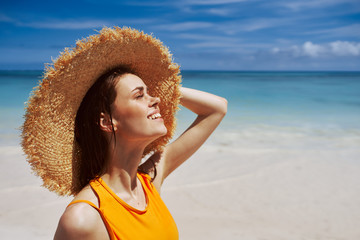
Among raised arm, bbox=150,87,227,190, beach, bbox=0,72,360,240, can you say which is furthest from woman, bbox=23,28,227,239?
beach, bbox=0,72,360,240

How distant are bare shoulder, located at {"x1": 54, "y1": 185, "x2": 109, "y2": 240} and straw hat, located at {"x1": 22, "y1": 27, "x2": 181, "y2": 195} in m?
0.33

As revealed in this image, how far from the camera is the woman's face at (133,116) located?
1691mm

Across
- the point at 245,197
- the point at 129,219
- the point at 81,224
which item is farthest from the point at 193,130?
the point at 245,197

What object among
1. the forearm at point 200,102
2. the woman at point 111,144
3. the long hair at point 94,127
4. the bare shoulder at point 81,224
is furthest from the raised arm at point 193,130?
the bare shoulder at point 81,224

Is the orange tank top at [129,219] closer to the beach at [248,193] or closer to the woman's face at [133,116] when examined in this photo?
the woman's face at [133,116]

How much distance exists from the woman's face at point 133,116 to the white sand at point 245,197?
2.58 meters

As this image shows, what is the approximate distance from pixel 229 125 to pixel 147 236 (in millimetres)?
8938

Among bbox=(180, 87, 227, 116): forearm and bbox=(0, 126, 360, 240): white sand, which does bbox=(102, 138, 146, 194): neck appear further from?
bbox=(0, 126, 360, 240): white sand

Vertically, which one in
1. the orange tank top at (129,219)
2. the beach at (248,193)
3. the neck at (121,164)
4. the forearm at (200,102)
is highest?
the forearm at (200,102)

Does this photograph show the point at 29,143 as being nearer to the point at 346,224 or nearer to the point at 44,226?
the point at 44,226

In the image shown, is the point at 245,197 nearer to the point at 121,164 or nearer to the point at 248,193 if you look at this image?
the point at 248,193

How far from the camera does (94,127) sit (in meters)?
1.75

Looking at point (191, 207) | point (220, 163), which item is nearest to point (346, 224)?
point (191, 207)

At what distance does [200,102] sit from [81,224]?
108 centimetres
